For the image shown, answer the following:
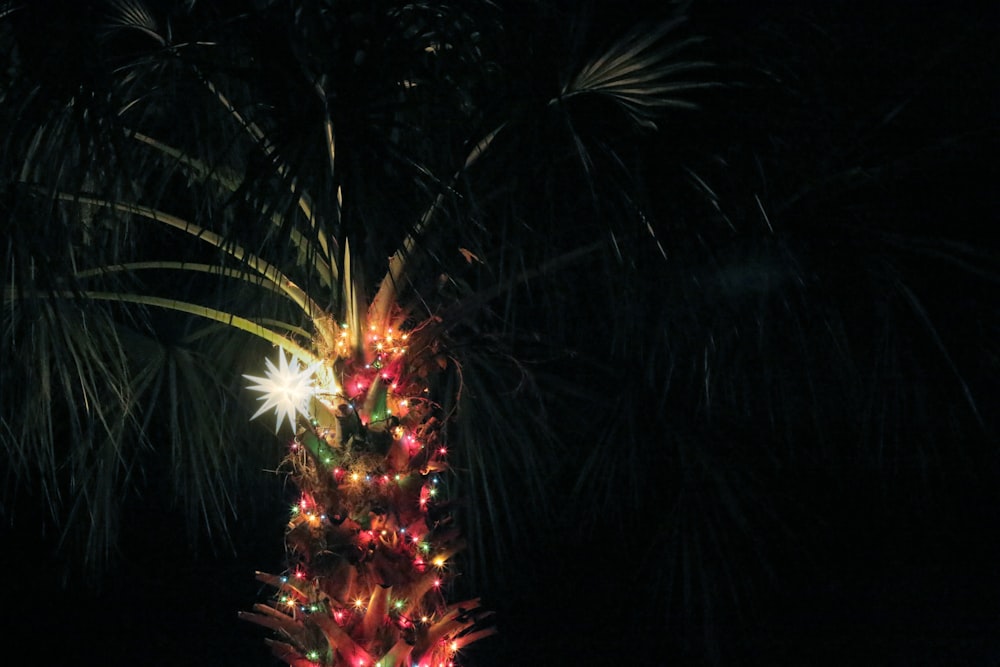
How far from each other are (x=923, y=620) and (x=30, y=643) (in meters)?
6.74

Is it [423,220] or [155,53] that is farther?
[423,220]

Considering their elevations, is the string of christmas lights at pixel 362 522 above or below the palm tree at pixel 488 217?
below

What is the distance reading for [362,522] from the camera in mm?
3436

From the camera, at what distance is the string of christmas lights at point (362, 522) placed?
344cm

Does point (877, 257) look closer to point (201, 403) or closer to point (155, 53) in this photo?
point (155, 53)

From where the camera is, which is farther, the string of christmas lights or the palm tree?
the string of christmas lights

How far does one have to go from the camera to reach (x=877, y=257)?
3217 millimetres

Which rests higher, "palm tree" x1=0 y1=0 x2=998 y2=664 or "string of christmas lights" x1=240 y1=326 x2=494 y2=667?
"palm tree" x1=0 y1=0 x2=998 y2=664

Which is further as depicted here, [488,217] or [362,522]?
[488,217]

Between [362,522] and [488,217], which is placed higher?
[488,217]

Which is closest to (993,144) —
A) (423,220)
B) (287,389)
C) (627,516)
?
(423,220)

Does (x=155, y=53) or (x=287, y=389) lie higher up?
(x=155, y=53)

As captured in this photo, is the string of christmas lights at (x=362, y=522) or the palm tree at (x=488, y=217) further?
the string of christmas lights at (x=362, y=522)

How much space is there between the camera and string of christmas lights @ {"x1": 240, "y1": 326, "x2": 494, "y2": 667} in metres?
3.44
